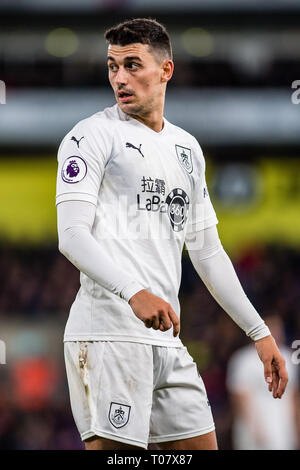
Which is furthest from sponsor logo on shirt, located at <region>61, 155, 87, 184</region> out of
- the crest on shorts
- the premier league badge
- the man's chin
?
the crest on shorts

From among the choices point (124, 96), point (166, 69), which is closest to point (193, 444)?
point (124, 96)

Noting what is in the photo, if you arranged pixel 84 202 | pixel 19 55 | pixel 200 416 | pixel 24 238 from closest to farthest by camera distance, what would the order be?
1. pixel 84 202
2. pixel 200 416
3. pixel 24 238
4. pixel 19 55

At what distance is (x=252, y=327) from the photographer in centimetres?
396

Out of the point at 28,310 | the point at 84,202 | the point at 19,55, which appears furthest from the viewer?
the point at 19,55

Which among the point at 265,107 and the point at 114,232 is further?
the point at 265,107

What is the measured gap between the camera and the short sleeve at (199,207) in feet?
13.0

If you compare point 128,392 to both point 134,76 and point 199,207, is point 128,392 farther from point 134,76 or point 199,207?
point 134,76

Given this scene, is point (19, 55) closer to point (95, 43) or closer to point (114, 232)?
point (95, 43)

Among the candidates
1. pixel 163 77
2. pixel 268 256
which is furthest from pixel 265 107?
pixel 163 77

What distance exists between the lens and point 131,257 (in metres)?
3.60

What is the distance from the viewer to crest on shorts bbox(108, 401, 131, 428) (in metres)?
3.47

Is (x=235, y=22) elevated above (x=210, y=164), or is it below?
above

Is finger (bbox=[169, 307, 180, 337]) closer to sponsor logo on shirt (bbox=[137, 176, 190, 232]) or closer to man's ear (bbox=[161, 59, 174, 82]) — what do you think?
sponsor logo on shirt (bbox=[137, 176, 190, 232])

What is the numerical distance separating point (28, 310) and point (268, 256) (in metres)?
3.96
